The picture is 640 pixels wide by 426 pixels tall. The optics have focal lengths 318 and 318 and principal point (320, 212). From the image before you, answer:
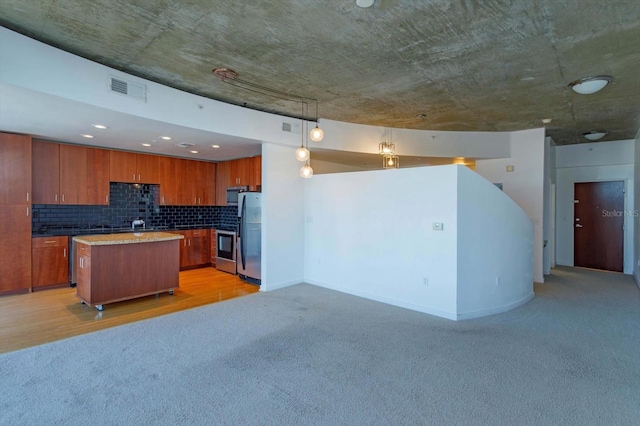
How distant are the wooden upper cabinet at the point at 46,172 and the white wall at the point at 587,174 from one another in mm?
10700

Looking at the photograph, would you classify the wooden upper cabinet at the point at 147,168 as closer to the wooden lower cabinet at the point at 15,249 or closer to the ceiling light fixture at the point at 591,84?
the wooden lower cabinet at the point at 15,249

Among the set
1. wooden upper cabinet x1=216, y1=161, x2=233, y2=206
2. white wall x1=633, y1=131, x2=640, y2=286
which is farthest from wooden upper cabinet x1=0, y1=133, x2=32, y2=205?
white wall x1=633, y1=131, x2=640, y2=286

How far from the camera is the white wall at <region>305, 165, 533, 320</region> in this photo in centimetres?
411

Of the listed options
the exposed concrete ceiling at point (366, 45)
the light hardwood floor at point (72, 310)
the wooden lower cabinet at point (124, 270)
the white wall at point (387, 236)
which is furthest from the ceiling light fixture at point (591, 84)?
the wooden lower cabinet at point (124, 270)

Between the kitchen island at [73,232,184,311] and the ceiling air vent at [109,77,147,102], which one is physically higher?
the ceiling air vent at [109,77,147,102]

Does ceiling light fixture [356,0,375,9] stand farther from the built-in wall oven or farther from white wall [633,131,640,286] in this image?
white wall [633,131,640,286]

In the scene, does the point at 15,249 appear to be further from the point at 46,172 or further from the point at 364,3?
the point at 364,3

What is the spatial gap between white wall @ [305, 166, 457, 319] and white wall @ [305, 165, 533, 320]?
1 cm

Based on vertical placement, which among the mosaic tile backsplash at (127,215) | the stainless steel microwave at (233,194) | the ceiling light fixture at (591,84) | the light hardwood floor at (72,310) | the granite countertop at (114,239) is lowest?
the light hardwood floor at (72,310)

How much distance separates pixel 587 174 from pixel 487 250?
17.9 ft

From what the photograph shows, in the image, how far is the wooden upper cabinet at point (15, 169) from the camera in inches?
192

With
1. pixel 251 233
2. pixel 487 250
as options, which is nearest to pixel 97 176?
pixel 251 233

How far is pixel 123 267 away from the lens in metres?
4.62

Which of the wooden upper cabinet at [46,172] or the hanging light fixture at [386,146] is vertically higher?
the hanging light fixture at [386,146]
